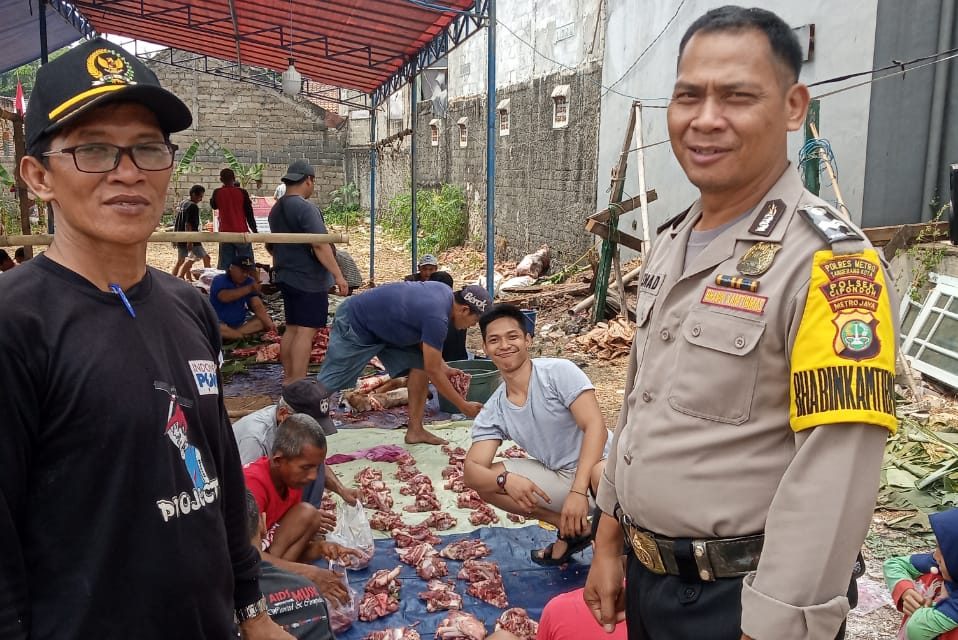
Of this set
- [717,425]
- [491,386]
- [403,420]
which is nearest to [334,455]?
[403,420]

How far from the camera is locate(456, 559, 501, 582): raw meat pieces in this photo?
382cm

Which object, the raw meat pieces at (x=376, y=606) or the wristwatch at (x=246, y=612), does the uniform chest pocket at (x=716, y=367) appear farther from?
the raw meat pieces at (x=376, y=606)

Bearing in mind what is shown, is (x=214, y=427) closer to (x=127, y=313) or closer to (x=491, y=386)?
(x=127, y=313)

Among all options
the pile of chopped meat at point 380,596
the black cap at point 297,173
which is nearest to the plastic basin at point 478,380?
the black cap at point 297,173

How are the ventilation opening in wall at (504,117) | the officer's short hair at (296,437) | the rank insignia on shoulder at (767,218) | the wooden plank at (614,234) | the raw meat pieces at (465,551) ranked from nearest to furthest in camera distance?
the rank insignia on shoulder at (767,218)
the officer's short hair at (296,437)
the raw meat pieces at (465,551)
the wooden plank at (614,234)
the ventilation opening in wall at (504,117)

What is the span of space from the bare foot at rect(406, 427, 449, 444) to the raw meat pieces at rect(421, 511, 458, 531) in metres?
1.25

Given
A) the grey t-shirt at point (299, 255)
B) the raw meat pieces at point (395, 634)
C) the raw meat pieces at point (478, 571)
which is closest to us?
the raw meat pieces at point (395, 634)

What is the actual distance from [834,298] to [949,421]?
500 centimetres

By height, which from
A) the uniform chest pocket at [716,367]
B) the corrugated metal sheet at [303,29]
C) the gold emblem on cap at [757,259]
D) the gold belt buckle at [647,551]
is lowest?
the gold belt buckle at [647,551]

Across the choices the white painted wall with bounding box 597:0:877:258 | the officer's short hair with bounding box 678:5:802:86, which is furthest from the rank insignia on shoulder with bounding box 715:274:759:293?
the white painted wall with bounding box 597:0:877:258

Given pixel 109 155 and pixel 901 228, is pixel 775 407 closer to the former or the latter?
pixel 109 155

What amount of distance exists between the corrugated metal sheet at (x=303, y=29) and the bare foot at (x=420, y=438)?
189 inches

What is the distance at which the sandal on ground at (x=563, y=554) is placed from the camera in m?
3.98

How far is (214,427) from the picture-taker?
162 cm
